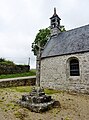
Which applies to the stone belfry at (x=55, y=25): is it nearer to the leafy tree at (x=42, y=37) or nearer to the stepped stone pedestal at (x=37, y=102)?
the leafy tree at (x=42, y=37)

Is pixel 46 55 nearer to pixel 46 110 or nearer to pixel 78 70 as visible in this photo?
pixel 78 70

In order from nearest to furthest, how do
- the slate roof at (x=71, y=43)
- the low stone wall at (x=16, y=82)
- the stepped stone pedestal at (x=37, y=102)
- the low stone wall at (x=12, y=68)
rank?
1. the stepped stone pedestal at (x=37, y=102)
2. the slate roof at (x=71, y=43)
3. the low stone wall at (x=16, y=82)
4. the low stone wall at (x=12, y=68)

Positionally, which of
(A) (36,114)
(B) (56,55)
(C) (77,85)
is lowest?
(A) (36,114)

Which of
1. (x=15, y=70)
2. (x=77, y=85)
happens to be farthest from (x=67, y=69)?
(x=15, y=70)

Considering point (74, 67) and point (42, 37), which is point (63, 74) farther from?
point (42, 37)

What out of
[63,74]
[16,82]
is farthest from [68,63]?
[16,82]

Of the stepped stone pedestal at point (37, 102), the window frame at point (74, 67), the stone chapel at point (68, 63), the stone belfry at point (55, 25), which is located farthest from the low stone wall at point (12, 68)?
the stepped stone pedestal at point (37, 102)

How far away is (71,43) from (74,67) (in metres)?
2.65

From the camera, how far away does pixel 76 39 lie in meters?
12.8

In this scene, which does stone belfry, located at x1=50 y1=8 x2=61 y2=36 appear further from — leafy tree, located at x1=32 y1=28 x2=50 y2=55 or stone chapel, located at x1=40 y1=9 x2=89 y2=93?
leafy tree, located at x1=32 y1=28 x2=50 y2=55

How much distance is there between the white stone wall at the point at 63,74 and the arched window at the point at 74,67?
15.3 inches

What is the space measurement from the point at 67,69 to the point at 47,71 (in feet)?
8.38

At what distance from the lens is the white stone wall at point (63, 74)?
34.8ft

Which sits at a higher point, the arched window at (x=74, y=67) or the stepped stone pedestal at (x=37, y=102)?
the arched window at (x=74, y=67)
